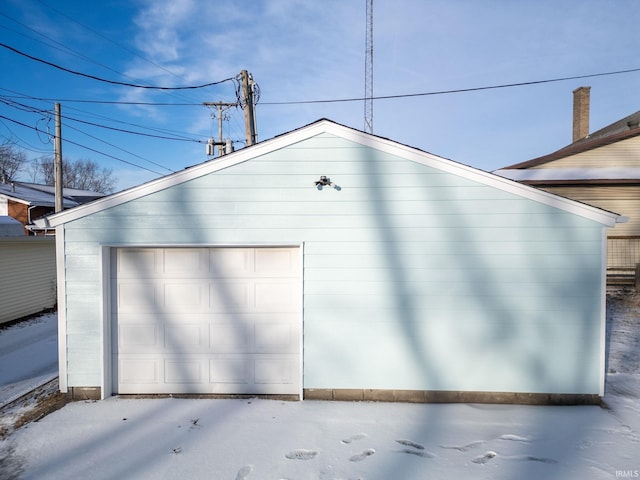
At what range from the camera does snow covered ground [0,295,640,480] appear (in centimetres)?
318

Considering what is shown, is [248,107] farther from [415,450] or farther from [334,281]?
[415,450]

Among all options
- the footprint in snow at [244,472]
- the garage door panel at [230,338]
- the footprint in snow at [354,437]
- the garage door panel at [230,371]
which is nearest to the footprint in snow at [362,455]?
the footprint in snow at [354,437]

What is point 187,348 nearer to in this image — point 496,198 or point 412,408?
point 412,408

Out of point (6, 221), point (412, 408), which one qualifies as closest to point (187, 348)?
point (412, 408)

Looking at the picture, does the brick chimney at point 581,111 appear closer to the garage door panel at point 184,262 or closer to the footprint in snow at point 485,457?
the footprint in snow at point 485,457

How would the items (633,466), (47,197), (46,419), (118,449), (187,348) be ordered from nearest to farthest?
(633,466), (118,449), (46,419), (187,348), (47,197)

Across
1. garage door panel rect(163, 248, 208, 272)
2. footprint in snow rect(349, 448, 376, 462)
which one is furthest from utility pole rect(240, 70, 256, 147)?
footprint in snow rect(349, 448, 376, 462)

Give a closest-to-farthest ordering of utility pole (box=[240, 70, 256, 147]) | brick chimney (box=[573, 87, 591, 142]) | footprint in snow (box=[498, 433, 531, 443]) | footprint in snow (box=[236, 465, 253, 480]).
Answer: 1. footprint in snow (box=[236, 465, 253, 480])
2. footprint in snow (box=[498, 433, 531, 443])
3. utility pole (box=[240, 70, 256, 147])
4. brick chimney (box=[573, 87, 591, 142])

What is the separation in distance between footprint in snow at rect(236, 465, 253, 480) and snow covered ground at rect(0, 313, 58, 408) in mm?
3790

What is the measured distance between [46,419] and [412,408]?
4.59 meters

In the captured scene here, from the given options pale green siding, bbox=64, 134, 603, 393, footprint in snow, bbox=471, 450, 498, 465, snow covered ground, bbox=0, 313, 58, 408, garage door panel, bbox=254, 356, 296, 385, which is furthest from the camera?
snow covered ground, bbox=0, 313, 58, 408

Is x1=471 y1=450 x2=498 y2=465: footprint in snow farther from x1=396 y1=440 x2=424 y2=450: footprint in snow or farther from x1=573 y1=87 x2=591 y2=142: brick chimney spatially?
x1=573 y1=87 x2=591 y2=142: brick chimney

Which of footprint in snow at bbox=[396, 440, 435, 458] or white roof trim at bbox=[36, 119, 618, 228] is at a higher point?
white roof trim at bbox=[36, 119, 618, 228]

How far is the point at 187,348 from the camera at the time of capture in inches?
184
